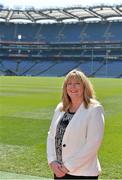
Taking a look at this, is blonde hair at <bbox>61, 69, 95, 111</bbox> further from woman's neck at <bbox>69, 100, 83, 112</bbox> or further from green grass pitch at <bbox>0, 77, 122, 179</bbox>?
green grass pitch at <bbox>0, 77, 122, 179</bbox>

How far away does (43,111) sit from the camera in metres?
15.5

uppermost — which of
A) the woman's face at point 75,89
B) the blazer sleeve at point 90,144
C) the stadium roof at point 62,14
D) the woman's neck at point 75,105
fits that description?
the stadium roof at point 62,14

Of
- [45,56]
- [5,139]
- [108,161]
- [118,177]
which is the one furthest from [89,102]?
[45,56]

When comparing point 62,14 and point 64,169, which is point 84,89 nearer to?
point 64,169

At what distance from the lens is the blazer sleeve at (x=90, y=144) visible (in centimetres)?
346

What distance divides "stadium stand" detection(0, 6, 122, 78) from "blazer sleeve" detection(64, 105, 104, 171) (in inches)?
2776

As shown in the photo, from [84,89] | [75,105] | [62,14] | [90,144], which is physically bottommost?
[90,144]

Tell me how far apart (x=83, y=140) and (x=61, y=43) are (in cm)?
7816

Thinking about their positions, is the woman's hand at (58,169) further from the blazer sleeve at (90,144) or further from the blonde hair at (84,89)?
the blonde hair at (84,89)

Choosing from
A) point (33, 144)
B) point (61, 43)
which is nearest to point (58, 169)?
point (33, 144)

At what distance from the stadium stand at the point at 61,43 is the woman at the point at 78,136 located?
2771 inches

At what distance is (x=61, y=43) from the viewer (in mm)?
81062

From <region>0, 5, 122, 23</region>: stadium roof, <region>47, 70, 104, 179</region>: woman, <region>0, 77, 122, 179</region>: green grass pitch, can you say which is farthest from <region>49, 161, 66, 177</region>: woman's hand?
<region>0, 5, 122, 23</region>: stadium roof

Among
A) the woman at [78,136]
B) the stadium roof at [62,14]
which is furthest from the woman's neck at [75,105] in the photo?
the stadium roof at [62,14]
